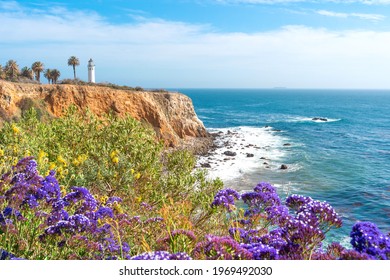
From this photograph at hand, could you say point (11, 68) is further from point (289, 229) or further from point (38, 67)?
point (289, 229)

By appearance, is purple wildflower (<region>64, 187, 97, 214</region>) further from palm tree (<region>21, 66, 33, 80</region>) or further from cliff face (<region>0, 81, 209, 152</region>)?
palm tree (<region>21, 66, 33, 80</region>)

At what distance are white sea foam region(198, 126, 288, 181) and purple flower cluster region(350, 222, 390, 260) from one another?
41.8 metres

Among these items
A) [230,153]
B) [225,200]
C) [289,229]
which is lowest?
[230,153]

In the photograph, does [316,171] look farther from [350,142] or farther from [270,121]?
[270,121]

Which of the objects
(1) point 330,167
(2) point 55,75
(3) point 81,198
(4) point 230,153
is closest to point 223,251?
(3) point 81,198

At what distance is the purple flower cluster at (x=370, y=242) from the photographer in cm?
411

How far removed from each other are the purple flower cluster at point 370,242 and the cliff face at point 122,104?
44.3 meters

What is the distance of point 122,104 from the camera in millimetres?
61094

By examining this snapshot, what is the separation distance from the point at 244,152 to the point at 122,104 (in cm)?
2090

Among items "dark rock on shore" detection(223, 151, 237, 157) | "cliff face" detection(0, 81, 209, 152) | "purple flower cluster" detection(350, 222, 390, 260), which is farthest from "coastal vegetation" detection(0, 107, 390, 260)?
"dark rock on shore" detection(223, 151, 237, 157)

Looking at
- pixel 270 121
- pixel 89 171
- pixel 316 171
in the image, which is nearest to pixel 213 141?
pixel 316 171

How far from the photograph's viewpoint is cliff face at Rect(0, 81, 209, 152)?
52.4 metres

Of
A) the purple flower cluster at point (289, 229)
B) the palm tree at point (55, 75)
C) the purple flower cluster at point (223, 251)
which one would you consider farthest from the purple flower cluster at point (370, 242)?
the palm tree at point (55, 75)

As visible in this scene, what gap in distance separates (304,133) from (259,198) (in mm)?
81585
